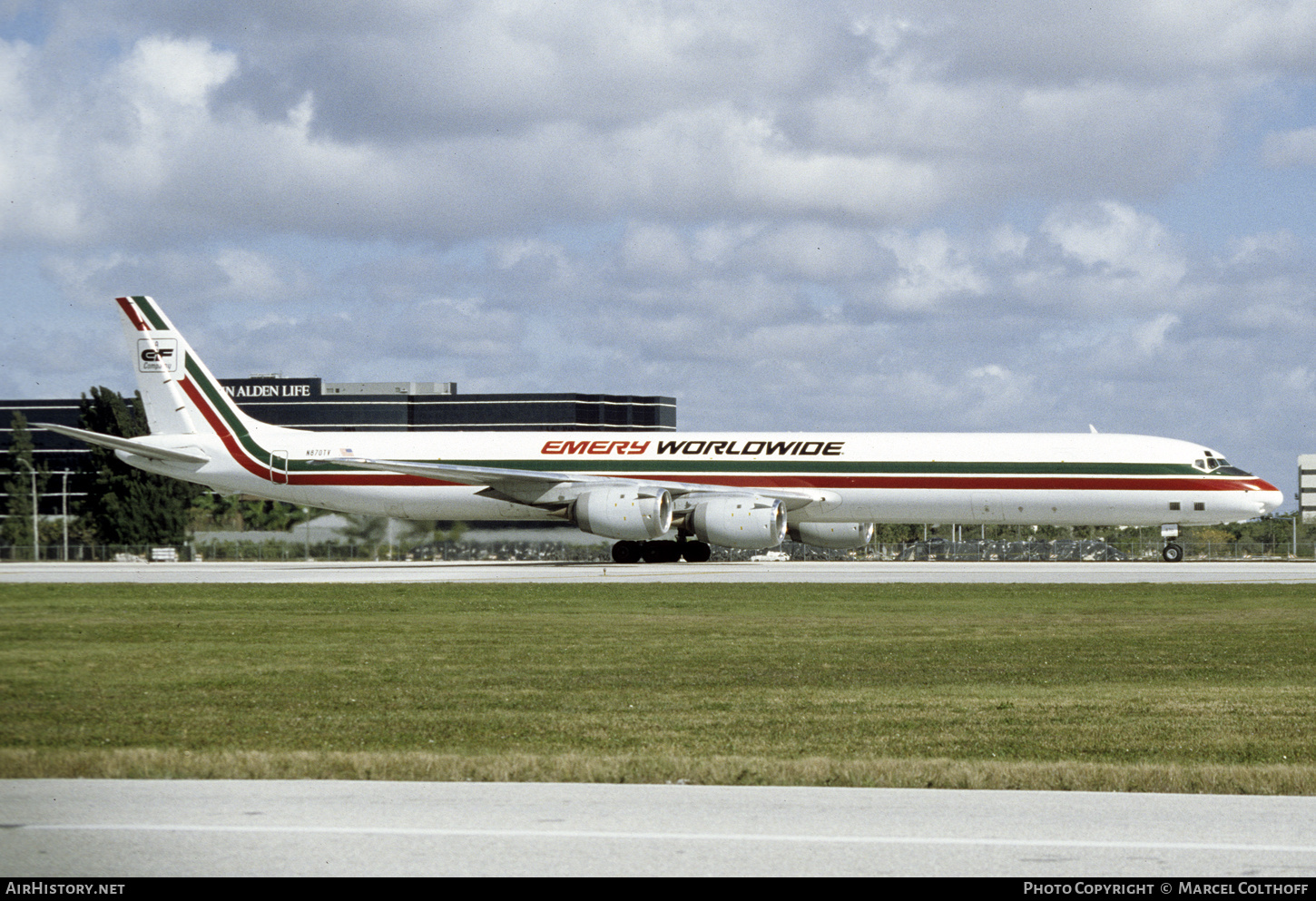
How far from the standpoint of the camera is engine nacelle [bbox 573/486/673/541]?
5300 centimetres

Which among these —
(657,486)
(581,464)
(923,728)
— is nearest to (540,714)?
(923,728)

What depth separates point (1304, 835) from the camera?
30.3 ft

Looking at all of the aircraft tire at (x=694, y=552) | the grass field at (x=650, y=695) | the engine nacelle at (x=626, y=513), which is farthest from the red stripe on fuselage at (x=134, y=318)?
the grass field at (x=650, y=695)

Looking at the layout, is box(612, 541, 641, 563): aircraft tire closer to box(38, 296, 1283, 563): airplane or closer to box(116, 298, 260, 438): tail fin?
box(38, 296, 1283, 563): airplane

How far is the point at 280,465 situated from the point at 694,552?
1675cm

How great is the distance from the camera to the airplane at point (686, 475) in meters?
53.8

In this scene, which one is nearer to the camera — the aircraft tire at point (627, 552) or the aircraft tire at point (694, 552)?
the aircraft tire at point (627, 552)

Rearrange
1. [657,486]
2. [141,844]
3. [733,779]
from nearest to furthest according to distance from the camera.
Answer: [141,844], [733,779], [657,486]

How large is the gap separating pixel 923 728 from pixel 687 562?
42.6 metres

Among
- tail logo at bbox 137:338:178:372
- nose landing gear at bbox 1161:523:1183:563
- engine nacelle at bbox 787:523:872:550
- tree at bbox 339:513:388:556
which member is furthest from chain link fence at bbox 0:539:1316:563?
tail logo at bbox 137:338:178:372

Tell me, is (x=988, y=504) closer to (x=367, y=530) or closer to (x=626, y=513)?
(x=626, y=513)

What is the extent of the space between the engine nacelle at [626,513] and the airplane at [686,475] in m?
0.06

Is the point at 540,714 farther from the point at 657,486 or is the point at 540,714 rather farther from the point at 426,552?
the point at 426,552

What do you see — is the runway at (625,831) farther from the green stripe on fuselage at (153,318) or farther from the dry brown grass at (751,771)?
the green stripe on fuselage at (153,318)
